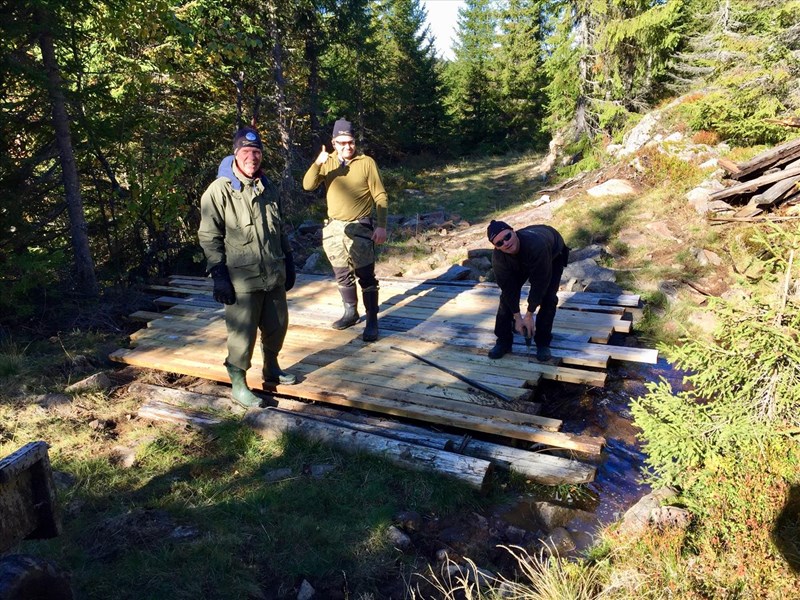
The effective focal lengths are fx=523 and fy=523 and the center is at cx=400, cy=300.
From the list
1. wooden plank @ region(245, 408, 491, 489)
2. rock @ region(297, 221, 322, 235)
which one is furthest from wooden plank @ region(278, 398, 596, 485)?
rock @ region(297, 221, 322, 235)

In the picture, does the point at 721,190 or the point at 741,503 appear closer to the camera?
the point at 741,503

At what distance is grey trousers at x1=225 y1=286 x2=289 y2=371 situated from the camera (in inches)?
181

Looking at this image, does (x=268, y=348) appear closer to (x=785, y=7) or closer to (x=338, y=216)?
(x=338, y=216)

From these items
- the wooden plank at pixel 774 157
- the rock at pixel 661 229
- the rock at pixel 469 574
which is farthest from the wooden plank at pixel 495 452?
the wooden plank at pixel 774 157

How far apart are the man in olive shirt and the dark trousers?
152cm

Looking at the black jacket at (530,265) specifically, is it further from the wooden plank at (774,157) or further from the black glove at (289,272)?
the wooden plank at (774,157)

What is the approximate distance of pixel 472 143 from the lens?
30547 millimetres

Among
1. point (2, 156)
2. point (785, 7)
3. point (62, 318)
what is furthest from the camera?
point (785, 7)

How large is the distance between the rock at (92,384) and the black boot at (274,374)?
5.58 feet

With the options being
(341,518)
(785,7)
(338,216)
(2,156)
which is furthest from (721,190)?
(2,156)

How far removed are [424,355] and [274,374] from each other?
1.64m

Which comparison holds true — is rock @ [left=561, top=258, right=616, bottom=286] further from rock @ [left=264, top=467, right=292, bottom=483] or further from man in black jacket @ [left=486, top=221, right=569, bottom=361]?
rock @ [left=264, top=467, right=292, bottom=483]

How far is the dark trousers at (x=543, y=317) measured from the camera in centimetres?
533

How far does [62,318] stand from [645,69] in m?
16.7
